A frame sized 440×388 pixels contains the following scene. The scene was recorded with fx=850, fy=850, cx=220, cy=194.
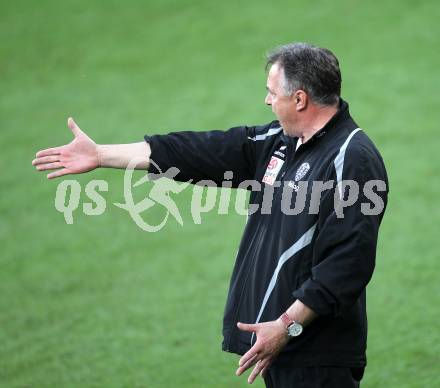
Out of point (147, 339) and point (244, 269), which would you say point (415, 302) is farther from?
point (244, 269)

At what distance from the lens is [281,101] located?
2812 mm

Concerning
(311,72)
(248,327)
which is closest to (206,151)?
(311,72)

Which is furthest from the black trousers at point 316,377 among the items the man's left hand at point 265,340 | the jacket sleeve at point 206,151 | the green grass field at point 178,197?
the green grass field at point 178,197

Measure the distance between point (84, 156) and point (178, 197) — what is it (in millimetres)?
3790

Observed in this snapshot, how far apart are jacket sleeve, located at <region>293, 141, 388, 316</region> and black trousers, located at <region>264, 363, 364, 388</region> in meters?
0.25

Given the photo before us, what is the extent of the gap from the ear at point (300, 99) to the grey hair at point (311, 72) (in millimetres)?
12

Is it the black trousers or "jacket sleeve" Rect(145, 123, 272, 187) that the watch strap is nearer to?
the black trousers

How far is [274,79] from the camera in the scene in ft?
9.27

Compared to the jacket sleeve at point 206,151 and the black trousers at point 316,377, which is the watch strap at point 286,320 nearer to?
the black trousers at point 316,377

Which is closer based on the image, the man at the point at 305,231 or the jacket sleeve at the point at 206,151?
the man at the point at 305,231

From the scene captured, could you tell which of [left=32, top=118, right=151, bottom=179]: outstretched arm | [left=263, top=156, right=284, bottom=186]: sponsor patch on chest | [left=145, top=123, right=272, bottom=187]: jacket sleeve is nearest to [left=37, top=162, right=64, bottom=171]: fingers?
[left=32, top=118, right=151, bottom=179]: outstretched arm

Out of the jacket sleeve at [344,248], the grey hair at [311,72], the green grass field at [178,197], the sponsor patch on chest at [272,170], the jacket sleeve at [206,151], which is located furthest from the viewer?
the green grass field at [178,197]

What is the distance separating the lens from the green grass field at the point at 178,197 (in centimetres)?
484

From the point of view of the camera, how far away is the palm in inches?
120
